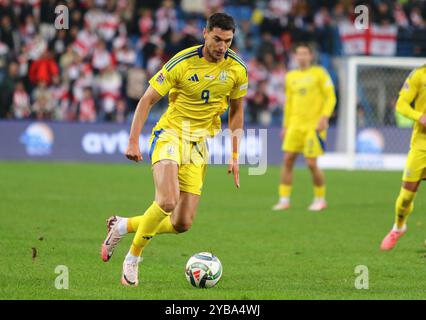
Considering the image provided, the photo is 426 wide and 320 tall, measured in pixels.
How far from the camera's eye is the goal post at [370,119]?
21.8 m

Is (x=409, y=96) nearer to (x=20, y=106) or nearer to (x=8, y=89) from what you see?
(x=20, y=106)

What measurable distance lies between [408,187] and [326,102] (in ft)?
14.9

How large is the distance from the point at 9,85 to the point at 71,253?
13015 mm

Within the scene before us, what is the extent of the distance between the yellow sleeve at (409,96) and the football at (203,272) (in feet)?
10.7

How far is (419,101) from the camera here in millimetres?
9812

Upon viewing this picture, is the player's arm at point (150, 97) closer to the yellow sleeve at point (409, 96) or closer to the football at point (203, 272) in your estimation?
the football at point (203, 272)

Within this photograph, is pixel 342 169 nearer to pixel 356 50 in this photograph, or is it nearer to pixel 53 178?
pixel 356 50

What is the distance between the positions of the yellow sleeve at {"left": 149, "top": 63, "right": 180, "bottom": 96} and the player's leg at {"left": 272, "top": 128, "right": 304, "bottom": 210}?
6352 millimetres

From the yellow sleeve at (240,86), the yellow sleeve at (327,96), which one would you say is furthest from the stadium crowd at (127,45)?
Result: the yellow sleeve at (240,86)

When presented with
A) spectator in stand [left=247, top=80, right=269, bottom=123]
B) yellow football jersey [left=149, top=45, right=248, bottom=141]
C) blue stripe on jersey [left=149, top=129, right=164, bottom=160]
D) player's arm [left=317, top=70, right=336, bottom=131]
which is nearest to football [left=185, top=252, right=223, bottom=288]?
A: blue stripe on jersey [left=149, top=129, right=164, bottom=160]

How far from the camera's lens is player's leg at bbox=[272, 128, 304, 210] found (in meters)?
13.9

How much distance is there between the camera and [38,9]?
22.7 meters

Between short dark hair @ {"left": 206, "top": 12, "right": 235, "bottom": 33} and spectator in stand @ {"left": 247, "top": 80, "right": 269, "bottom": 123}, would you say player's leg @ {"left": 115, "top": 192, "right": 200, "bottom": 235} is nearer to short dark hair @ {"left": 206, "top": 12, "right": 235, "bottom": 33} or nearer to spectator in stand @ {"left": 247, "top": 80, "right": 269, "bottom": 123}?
short dark hair @ {"left": 206, "top": 12, "right": 235, "bottom": 33}
